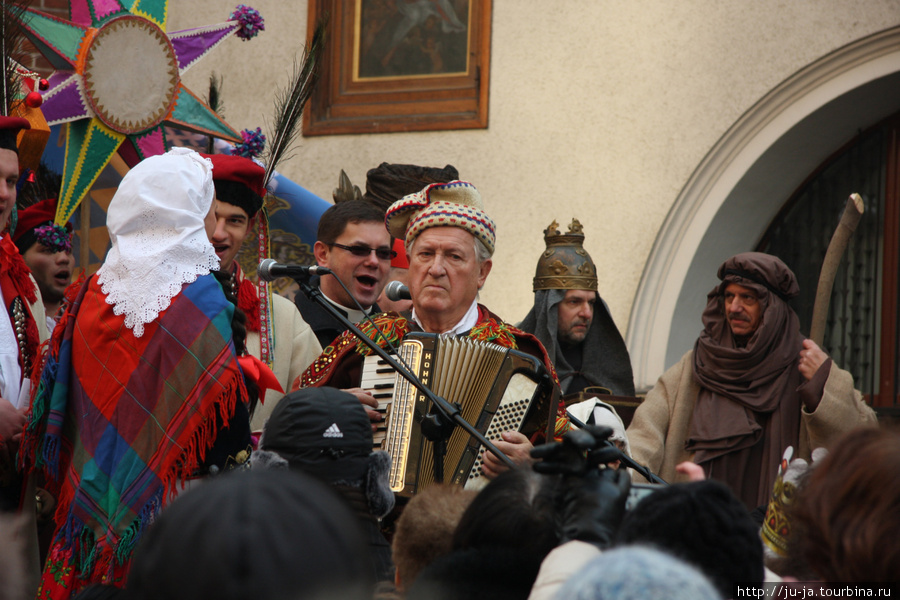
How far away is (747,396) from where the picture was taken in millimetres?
4629

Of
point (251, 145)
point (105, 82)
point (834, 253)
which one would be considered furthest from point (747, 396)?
point (105, 82)

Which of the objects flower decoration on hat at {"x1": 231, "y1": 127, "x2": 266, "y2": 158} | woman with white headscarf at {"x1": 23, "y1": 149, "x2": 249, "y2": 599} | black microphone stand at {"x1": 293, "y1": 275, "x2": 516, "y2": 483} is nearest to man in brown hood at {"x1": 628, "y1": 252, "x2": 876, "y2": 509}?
black microphone stand at {"x1": 293, "y1": 275, "x2": 516, "y2": 483}

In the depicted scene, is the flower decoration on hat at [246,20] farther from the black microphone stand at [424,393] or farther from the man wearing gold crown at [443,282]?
the black microphone stand at [424,393]

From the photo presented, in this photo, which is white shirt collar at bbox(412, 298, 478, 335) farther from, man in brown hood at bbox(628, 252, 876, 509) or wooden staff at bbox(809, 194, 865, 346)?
wooden staff at bbox(809, 194, 865, 346)

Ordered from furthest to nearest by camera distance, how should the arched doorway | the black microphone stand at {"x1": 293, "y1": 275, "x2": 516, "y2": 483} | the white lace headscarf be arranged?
1. the arched doorway
2. the black microphone stand at {"x1": 293, "y1": 275, "x2": 516, "y2": 483}
3. the white lace headscarf

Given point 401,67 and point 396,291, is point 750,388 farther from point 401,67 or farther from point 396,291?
point 401,67

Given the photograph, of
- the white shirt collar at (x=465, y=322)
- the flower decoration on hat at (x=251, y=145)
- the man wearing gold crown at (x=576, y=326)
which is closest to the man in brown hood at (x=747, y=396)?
the man wearing gold crown at (x=576, y=326)

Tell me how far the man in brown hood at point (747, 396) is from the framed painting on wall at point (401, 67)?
2.90m

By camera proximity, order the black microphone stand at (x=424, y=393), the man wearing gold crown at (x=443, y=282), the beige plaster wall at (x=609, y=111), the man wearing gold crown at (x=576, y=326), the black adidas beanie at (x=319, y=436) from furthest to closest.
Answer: the beige plaster wall at (x=609, y=111) → the man wearing gold crown at (x=576, y=326) → the man wearing gold crown at (x=443, y=282) → the black microphone stand at (x=424, y=393) → the black adidas beanie at (x=319, y=436)

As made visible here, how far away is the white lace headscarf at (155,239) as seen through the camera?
2691 mm

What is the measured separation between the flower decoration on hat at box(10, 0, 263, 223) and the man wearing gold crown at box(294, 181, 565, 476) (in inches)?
56.0

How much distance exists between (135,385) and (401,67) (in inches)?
205

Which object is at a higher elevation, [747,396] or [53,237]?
[53,237]

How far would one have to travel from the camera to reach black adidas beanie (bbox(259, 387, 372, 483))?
2143 millimetres
